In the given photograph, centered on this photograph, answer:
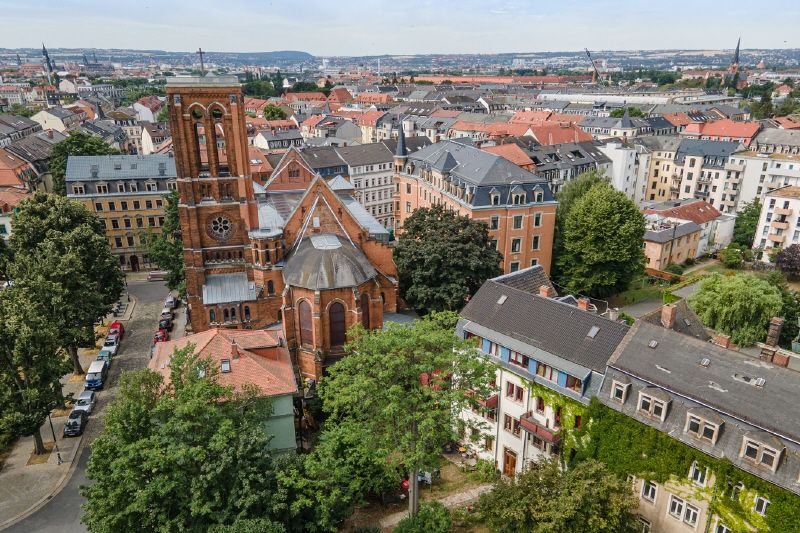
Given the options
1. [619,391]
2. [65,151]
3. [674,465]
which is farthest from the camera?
[65,151]

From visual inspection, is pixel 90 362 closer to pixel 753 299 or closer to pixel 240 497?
pixel 240 497

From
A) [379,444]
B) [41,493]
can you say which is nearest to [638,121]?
[379,444]

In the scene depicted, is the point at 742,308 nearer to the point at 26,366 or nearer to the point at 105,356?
the point at 26,366

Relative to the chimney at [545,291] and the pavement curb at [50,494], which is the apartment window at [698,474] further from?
the pavement curb at [50,494]

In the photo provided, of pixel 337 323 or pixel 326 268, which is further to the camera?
pixel 337 323

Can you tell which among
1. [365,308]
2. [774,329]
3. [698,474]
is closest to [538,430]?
[698,474]

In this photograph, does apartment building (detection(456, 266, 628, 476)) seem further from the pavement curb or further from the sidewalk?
the sidewalk
